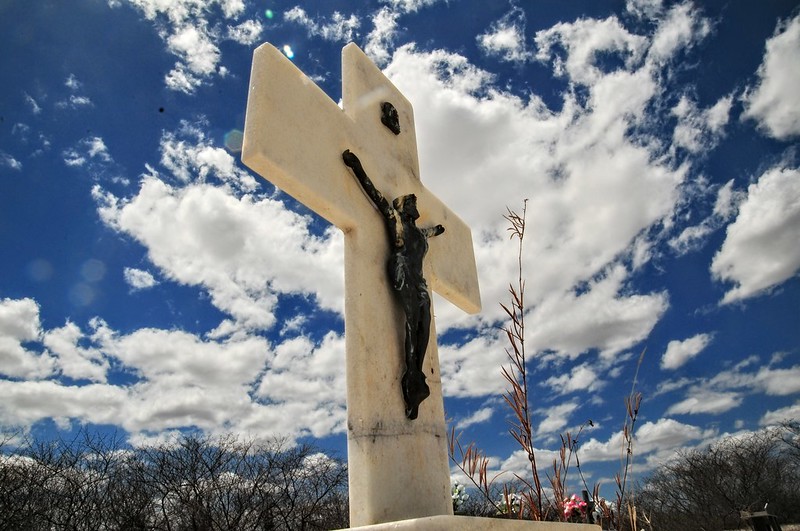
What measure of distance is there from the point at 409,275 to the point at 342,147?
3.19 feet

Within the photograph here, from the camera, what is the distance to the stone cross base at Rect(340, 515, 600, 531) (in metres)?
1.91

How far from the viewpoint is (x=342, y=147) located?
3.43 meters

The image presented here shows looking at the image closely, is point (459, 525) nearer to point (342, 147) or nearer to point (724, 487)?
point (342, 147)

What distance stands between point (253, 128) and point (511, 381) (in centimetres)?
195

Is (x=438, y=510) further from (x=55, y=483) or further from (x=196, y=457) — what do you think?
(x=196, y=457)

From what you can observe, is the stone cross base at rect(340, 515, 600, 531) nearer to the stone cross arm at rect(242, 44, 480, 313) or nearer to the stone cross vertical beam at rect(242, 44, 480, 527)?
the stone cross vertical beam at rect(242, 44, 480, 527)

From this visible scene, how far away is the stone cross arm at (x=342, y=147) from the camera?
2.89 meters

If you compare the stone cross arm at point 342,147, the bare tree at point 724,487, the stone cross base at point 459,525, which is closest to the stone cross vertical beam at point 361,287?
the stone cross arm at point 342,147

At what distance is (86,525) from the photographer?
19.7m

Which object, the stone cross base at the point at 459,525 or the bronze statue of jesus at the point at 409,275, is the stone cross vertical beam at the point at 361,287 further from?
the stone cross base at the point at 459,525

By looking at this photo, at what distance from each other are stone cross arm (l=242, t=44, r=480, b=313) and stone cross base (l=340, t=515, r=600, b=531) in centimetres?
180

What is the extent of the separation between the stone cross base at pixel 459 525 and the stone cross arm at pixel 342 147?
1801mm

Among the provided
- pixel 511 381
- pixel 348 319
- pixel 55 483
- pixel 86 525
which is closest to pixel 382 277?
pixel 348 319

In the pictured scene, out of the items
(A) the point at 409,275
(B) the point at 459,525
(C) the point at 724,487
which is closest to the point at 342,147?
(A) the point at 409,275
